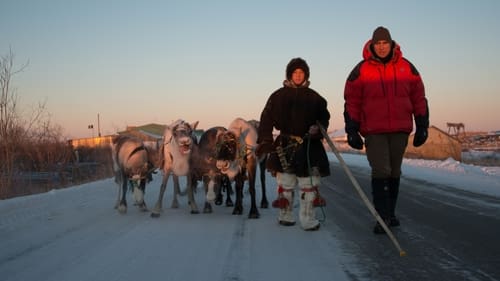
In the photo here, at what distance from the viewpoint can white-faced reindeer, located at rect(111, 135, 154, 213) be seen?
30.6 ft

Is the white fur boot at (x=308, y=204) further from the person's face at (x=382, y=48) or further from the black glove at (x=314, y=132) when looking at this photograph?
the person's face at (x=382, y=48)

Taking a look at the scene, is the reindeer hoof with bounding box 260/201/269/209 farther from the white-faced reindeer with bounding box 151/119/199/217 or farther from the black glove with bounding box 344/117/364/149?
the black glove with bounding box 344/117/364/149

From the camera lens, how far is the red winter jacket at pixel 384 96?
651cm

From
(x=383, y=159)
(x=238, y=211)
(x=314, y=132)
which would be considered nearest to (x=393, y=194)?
(x=383, y=159)

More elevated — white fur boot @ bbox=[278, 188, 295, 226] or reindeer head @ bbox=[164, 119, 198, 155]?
reindeer head @ bbox=[164, 119, 198, 155]

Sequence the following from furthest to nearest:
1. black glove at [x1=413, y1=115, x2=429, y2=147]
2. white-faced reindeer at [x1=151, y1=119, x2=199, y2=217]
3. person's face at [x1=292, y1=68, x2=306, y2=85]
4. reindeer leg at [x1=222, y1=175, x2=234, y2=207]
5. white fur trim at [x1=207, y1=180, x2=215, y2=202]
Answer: reindeer leg at [x1=222, y1=175, x2=234, y2=207] → white-faced reindeer at [x1=151, y1=119, x2=199, y2=217] → white fur trim at [x1=207, y1=180, x2=215, y2=202] → person's face at [x1=292, y1=68, x2=306, y2=85] → black glove at [x1=413, y1=115, x2=429, y2=147]

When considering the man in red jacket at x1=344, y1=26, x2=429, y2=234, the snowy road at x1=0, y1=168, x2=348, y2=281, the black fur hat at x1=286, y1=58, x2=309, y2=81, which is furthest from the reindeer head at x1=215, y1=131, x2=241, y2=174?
the man in red jacket at x1=344, y1=26, x2=429, y2=234

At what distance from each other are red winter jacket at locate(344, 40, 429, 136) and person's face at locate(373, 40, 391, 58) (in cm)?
9

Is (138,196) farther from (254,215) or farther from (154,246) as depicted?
(154,246)

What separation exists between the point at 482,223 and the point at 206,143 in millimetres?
5355

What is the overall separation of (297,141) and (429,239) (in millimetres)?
2330

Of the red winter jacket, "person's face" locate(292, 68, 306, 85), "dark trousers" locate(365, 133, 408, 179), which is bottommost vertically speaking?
"dark trousers" locate(365, 133, 408, 179)

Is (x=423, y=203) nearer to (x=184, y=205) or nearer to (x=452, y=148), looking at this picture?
(x=184, y=205)

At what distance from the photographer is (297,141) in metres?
7.09
